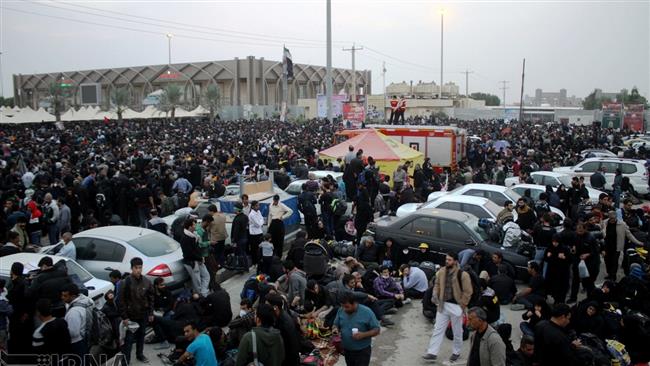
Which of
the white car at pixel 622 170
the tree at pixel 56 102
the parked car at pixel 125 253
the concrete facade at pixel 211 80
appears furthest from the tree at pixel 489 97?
the parked car at pixel 125 253

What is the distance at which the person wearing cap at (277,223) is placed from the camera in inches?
456

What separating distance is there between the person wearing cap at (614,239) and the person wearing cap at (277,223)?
21.0 feet

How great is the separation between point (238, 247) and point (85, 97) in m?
77.5

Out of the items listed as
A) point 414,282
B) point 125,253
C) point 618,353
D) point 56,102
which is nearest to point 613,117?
point 414,282

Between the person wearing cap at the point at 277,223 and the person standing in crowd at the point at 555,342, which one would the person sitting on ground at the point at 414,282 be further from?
the person standing in crowd at the point at 555,342

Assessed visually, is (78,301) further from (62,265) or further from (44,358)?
(62,265)

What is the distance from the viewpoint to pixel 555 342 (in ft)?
18.4

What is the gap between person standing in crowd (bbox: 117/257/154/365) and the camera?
7316mm

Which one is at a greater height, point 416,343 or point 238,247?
point 238,247

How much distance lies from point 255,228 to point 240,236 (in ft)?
1.13

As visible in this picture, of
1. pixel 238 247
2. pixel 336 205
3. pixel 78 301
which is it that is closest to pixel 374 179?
pixel 336 205

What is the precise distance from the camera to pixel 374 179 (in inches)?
631

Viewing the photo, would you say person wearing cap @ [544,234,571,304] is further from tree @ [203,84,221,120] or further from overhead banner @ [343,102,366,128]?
tree @ [203,84,221,120]

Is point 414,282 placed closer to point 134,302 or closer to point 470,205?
point 470,205
